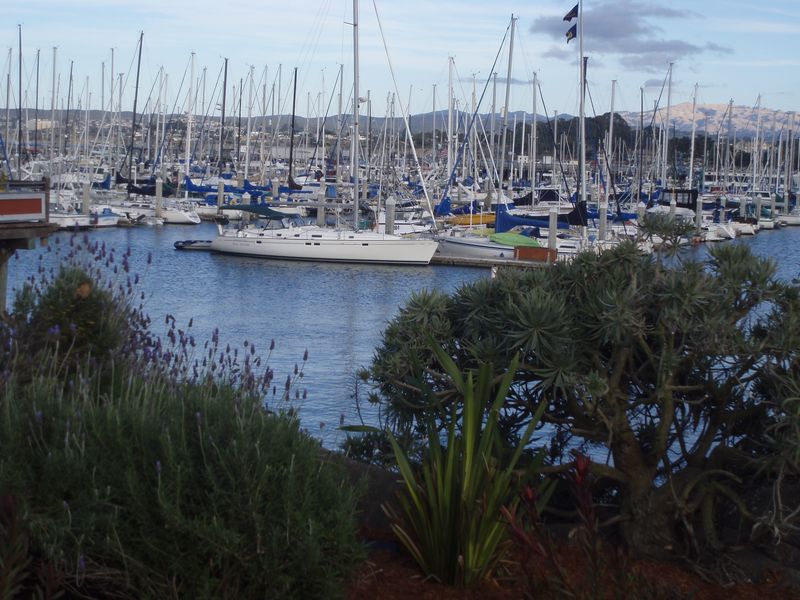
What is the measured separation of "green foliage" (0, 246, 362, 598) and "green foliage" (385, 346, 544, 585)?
0.58 metres

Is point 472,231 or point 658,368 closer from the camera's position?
point 658,368

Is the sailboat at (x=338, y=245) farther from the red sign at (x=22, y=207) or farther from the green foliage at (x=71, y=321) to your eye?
the green foliage at (x=71, y=321)

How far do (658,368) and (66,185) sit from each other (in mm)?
64367

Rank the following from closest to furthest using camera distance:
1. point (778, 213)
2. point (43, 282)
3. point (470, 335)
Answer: point (470, 335), point (43, 282), point (778, 213)

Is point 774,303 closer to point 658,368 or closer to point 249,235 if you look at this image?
point 658,368

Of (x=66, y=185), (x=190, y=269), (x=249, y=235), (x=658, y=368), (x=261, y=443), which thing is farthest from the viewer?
(x=66, y=185)

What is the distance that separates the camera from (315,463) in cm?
573

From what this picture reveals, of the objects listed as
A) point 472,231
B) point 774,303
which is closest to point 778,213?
point 472,231

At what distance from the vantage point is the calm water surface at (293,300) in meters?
20.7

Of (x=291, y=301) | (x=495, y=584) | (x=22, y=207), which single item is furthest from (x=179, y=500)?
(x=291, y=301)

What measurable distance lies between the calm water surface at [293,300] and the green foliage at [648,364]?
5.61m

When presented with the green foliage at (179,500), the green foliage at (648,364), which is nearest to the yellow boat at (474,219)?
the green foliage at (648,364)

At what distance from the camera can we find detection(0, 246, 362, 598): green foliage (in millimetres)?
5180

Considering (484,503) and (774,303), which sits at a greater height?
(774,303)
